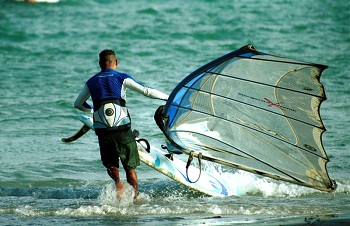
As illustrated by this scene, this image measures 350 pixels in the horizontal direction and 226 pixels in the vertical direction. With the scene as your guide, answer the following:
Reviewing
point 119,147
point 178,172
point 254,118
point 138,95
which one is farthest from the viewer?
point 138,95

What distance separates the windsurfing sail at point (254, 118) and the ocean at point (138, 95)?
391 mm

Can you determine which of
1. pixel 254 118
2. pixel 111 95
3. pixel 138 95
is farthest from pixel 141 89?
pixel 138 95

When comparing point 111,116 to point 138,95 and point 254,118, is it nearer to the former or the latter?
point 254,118

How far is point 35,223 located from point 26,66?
37.2 feet

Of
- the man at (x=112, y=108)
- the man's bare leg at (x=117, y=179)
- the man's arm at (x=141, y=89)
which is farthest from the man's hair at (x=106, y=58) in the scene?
the man's bare leg at (x=117, y=179)

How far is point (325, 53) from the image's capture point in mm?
18438

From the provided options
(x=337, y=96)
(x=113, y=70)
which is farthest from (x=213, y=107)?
(x=337, y=96)

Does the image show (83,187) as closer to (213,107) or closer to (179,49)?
(213,107)

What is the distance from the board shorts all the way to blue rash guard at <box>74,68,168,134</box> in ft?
0.25

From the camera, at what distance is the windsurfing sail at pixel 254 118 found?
636cm

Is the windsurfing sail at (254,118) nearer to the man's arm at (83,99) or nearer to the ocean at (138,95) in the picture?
the ocean at (138,95)

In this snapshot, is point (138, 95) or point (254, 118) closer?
point (254, 118)

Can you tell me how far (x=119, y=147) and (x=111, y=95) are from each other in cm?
49

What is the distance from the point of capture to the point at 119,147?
21.0 feet
